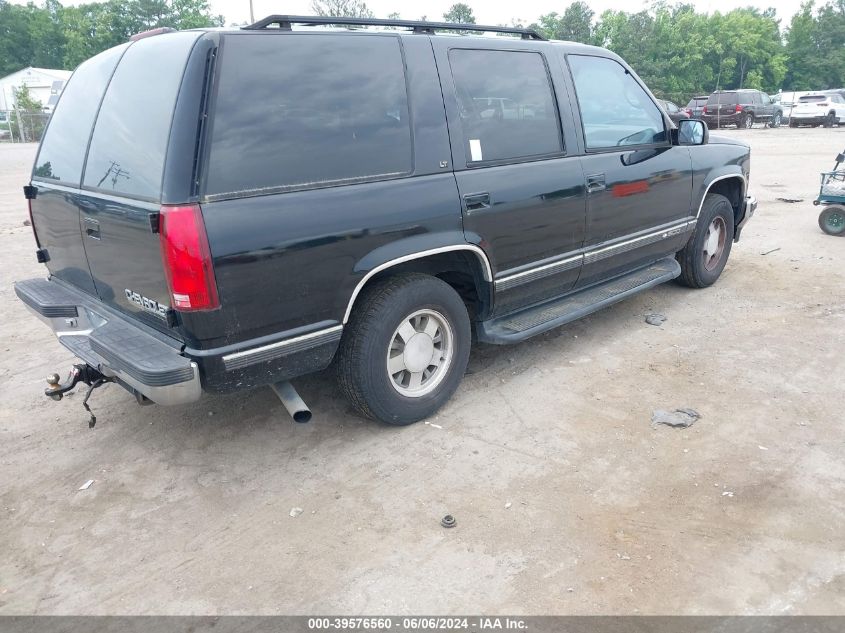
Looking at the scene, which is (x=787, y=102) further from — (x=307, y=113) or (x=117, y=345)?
(x=117, y=345)

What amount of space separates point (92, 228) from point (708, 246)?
502 cm

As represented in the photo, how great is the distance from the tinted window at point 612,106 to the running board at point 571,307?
1030 millimetres

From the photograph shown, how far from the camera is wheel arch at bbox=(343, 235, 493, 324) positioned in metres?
3.25

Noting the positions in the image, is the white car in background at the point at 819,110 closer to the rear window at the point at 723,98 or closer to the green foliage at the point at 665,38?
the rear window at the point at 723,98

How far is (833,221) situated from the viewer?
7.84 meters

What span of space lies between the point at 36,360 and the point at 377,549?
3.36m

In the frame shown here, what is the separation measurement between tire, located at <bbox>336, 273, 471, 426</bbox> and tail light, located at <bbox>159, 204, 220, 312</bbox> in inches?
33.9

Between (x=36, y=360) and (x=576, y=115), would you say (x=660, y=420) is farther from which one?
(x=36, y=360)

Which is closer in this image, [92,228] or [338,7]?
[92,228]

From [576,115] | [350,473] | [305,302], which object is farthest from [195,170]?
[576,115]

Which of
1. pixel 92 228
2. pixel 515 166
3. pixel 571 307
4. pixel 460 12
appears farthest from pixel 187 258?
pixel 460 12

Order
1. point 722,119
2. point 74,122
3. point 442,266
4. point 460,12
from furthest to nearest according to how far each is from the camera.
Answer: point 460,12 → point 722,119 → point 442,266 → point 74,122

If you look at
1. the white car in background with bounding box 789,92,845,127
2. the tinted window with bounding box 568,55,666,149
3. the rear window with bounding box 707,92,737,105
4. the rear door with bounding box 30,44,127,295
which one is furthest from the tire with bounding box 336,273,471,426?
the white car in background with bounding box 789,92,845,127

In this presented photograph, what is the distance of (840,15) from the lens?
58812 mm
